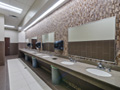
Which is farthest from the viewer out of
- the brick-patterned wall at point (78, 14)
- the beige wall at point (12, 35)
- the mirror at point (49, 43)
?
the beige wall at point (12, 35)

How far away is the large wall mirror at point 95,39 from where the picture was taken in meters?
1.31

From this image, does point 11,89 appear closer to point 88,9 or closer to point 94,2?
point 88,9

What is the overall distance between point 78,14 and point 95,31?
731 mm

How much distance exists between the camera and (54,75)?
6.94ft

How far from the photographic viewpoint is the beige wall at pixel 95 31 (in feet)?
4.30

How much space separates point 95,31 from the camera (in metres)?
1.57

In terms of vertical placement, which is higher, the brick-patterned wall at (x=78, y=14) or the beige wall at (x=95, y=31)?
the brick-patterned wall at (x=78, y=14)

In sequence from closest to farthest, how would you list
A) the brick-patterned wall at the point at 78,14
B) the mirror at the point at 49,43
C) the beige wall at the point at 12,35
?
the brick-patterned wall at the point at 78,14 < the mirror at the point at 49,43 < the beige wall at the point at 12,35

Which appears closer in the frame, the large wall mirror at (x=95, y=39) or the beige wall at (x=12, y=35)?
the large wall mirror at (x=95, y=39)

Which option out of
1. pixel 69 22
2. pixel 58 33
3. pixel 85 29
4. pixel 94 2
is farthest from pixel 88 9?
pixel 58 33

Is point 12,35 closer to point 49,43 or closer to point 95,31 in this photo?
point 49,43

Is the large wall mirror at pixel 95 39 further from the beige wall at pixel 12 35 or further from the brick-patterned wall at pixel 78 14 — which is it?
the beige wall at pixel 12 35

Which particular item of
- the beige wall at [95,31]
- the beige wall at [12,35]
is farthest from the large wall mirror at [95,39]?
the beige wall at [12,35]

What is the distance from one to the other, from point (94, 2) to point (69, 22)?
0.86 metres
